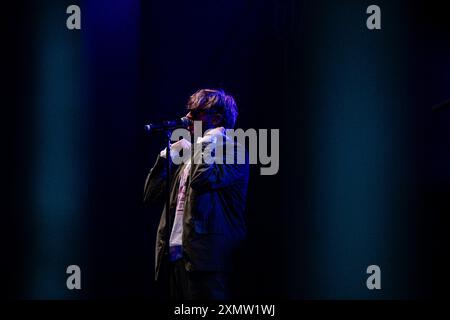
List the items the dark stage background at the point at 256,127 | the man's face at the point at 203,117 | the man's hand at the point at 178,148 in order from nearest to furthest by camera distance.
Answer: the dark stage background at the point at 256,127
the man's face at the point at 203,117
the man's hand at the point at 178,148

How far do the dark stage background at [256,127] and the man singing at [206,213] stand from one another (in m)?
0.36

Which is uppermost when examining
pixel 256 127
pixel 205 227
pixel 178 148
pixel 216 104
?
pixel 216 104

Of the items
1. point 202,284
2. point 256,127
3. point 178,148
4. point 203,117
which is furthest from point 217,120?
point 202,284

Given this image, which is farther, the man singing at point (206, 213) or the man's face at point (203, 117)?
the man's face at point (203, 117)

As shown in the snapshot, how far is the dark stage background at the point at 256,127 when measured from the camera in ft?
9.00

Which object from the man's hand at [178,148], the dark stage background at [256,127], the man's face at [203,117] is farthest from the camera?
the man's hand at [178,148]

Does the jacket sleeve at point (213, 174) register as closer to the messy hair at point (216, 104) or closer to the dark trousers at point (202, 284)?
the messy hair at point (216, 104)

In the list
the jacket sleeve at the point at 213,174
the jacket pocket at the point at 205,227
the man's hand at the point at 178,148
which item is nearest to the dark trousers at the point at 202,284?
the jacket pocket at the point at 205,227

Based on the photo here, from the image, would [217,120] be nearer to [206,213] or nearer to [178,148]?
[178,148]

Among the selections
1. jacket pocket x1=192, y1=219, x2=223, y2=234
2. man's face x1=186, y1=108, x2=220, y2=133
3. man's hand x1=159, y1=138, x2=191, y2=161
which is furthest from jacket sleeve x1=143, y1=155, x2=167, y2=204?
jacket pocket x1=192, y1=219, x2=223, y2=234

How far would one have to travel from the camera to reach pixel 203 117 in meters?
2.99

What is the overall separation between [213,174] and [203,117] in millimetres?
332
